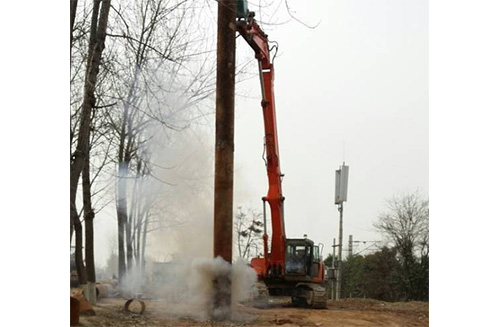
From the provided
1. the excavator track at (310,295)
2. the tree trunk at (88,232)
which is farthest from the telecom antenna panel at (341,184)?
the tree trunk at (88,232)

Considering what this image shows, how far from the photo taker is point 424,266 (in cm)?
1244

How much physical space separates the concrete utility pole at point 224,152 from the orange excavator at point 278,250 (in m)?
1.49

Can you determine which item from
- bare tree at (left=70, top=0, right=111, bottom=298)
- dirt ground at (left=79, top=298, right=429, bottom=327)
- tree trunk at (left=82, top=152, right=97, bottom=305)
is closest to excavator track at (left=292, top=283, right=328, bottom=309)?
dirt ground at (left=79, top=298, right=429, bottom=327)

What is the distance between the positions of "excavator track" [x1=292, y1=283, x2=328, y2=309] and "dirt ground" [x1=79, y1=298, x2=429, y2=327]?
0.16 metres

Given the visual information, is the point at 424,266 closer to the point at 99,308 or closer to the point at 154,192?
the point at 154,192

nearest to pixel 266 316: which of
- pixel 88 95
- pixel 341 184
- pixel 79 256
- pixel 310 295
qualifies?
pixel 310 295

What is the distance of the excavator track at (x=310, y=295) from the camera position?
10.9 metres

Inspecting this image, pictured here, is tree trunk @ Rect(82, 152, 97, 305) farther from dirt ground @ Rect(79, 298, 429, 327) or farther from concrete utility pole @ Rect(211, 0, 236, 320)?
concrete utility pole @ Rect(211, 0, 236, 320)

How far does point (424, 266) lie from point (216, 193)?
606 centimetres

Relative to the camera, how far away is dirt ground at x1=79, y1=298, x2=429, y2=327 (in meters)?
8.15

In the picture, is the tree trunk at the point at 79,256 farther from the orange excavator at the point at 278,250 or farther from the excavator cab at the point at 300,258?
the excavator cab at the point at 300,258

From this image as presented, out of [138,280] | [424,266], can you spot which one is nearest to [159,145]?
[138,280]

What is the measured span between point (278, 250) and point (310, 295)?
105cm

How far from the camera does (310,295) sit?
1085 cm
